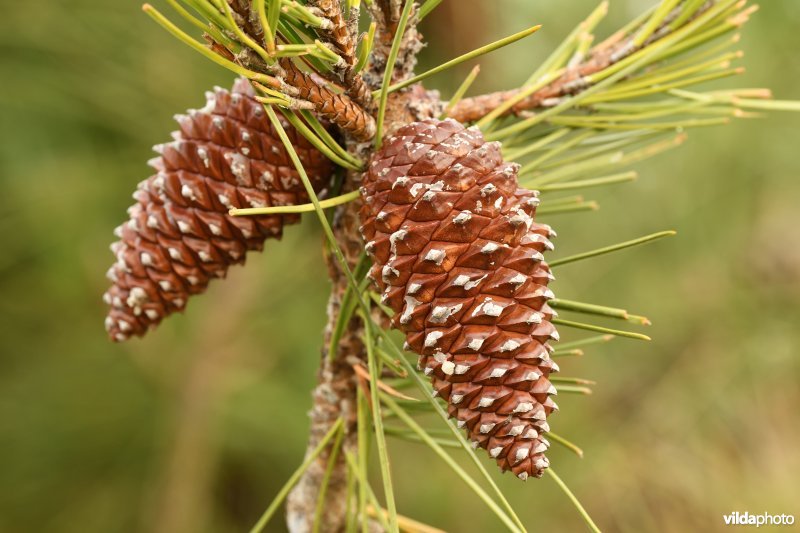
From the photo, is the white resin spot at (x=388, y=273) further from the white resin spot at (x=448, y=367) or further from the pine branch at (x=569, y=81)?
the pine branch at (x=569, y=81)

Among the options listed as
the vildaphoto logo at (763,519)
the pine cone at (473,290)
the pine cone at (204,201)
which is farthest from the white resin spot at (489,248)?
the vildaphoto logo at (763,519)

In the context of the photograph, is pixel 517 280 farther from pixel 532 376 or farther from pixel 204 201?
pixel 204 201

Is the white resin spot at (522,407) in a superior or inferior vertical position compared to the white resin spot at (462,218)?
inferior

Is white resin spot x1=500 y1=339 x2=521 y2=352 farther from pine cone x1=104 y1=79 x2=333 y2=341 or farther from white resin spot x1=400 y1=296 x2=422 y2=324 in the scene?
pine cone x1=104 y1=79 x2=333 y2=341

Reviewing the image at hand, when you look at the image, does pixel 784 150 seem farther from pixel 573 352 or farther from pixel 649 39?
pixel 573 352

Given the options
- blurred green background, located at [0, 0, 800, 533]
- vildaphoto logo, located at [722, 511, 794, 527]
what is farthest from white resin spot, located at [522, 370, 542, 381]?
blurred green background, located at [0, 0, 800, 533]
